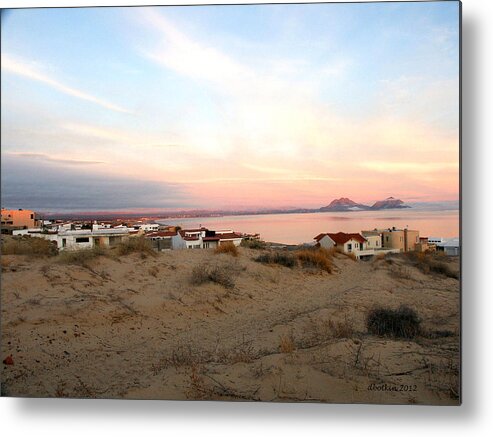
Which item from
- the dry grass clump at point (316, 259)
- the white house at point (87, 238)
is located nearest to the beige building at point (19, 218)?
the white house at point (87, 238)

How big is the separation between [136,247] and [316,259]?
4.38 ft

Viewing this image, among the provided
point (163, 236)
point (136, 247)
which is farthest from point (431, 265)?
point (136, 247)

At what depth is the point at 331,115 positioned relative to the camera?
11.3 ft

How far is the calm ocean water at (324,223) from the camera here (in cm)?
330

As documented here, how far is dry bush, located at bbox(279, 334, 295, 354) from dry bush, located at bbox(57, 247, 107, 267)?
146 centimetres

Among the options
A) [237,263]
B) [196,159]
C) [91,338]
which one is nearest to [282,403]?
[237,263]

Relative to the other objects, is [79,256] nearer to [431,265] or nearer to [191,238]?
[191,238]

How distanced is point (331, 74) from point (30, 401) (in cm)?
312

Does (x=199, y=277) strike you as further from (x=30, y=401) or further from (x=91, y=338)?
(x=30, y=401)

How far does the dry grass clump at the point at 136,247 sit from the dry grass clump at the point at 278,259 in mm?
811

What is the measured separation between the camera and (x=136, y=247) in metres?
3.67

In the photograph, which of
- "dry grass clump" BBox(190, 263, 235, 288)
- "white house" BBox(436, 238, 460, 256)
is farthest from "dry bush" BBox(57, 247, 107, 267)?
"white house" BBox(436, 238, 460, 256)

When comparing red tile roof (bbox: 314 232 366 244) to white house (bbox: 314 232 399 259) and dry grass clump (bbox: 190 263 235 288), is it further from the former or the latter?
dry grass clump (bbox: 190 263 235 288)

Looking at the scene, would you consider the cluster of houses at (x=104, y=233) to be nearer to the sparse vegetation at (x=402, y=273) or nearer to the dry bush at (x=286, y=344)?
the dry bush at (x=286, y=344)
